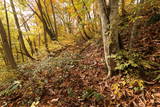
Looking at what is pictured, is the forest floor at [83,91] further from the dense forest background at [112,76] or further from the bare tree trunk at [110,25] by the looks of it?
the bare tree trunk at [110,25]

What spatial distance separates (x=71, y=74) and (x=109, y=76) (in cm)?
149

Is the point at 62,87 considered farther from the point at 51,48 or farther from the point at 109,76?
the point at 51,48

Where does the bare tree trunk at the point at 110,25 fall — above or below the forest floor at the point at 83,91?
above

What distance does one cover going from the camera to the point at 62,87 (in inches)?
130

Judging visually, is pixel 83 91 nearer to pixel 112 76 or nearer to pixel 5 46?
pixel 112 76

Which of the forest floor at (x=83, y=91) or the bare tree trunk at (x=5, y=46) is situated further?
the bare tree trunk at (x=5, y=46)

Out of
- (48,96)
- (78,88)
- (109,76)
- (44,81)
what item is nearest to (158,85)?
(109,76)

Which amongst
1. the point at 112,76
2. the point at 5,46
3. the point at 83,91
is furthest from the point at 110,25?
the point at 5,46

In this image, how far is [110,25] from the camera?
262 centimetres

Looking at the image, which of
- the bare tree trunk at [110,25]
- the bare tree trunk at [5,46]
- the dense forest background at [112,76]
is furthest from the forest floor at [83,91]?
the bare tree trunk at [5,46]

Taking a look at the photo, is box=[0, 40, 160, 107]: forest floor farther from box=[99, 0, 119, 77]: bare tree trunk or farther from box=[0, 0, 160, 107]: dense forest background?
box=[99, 0, 119, 77]: bare tree trunk

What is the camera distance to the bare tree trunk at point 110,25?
8.84 feet

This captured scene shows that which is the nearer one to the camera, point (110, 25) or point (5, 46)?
point (110, 25)

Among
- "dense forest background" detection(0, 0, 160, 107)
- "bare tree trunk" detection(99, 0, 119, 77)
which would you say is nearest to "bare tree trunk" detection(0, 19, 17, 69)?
"dense forest background" detection(0, 0, 160, 107)
